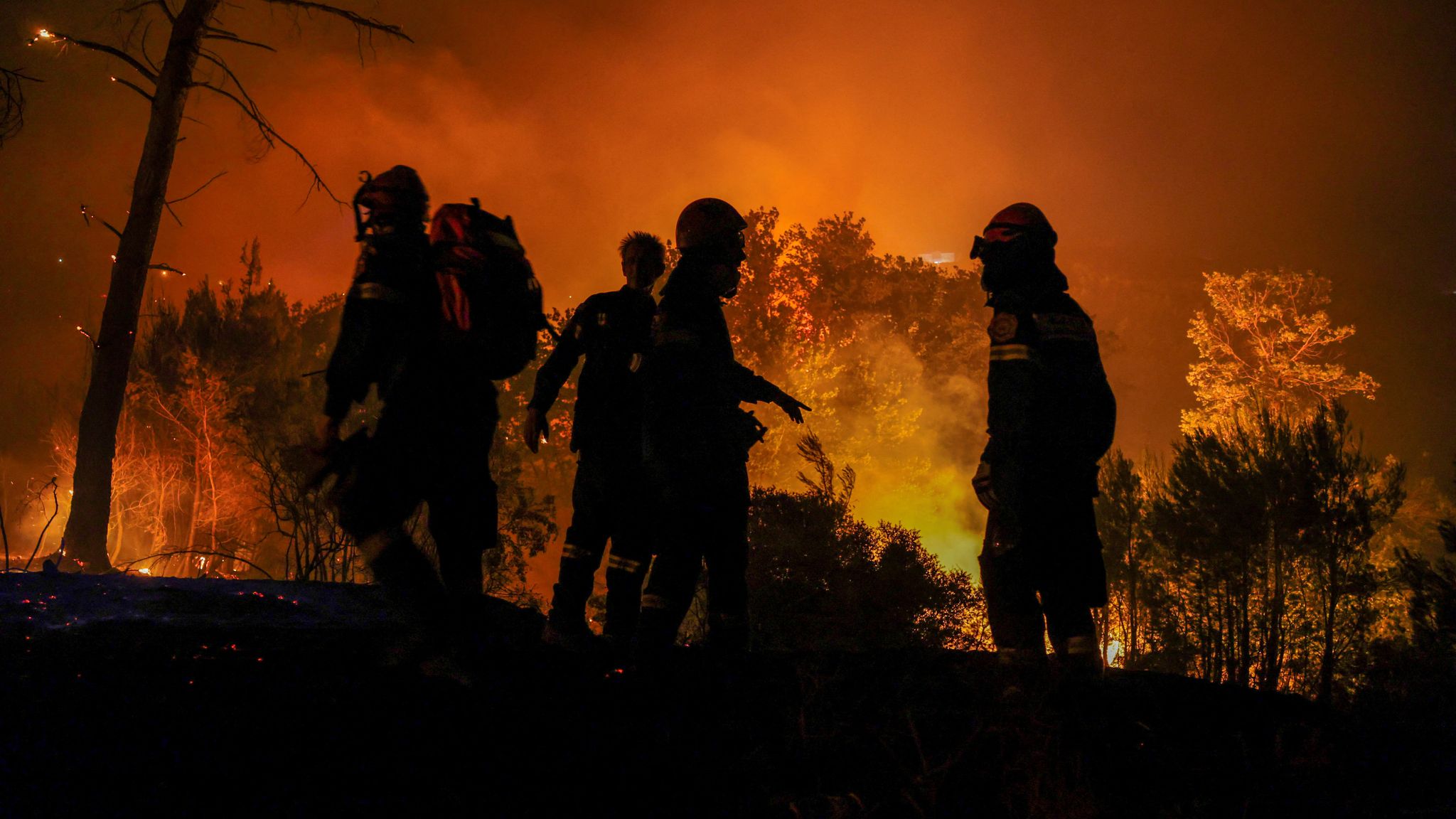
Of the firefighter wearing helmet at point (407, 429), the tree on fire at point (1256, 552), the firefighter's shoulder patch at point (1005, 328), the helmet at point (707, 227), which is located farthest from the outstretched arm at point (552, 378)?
the tree on fire at point (1256, 552)

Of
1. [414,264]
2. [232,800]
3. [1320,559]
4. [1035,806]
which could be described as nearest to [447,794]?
[232,800]

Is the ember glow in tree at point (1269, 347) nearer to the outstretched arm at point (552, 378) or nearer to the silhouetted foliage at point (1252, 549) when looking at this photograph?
the silhouetted foliage at point (1252, 549)

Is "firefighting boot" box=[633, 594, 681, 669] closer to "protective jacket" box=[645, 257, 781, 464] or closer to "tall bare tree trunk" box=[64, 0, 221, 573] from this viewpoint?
"protective jacket" box=[645, 257, 781, 464]

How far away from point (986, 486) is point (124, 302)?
902 centimetres

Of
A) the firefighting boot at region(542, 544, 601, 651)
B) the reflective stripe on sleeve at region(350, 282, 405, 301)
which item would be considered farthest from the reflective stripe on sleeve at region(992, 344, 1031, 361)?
the reflective stripe on sleeve at region(350, 282, 405, 301)

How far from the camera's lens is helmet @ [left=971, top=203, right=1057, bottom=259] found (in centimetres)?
359

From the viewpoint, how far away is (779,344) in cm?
4212

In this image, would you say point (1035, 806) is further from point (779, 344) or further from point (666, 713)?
point (779, 344)

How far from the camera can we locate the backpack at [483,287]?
307 centimetres

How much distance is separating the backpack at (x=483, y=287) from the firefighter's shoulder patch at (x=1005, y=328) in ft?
5.89

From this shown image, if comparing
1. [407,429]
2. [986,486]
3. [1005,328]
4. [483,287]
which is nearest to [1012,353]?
[1005,328]

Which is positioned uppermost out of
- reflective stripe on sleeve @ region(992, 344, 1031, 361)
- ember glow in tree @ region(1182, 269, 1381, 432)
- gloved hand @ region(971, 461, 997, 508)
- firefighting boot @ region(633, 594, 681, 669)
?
ember glow in tree @ region(1182, 269, 1381, 432)

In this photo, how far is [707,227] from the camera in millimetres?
3832

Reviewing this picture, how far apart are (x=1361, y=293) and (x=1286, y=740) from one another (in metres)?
119
